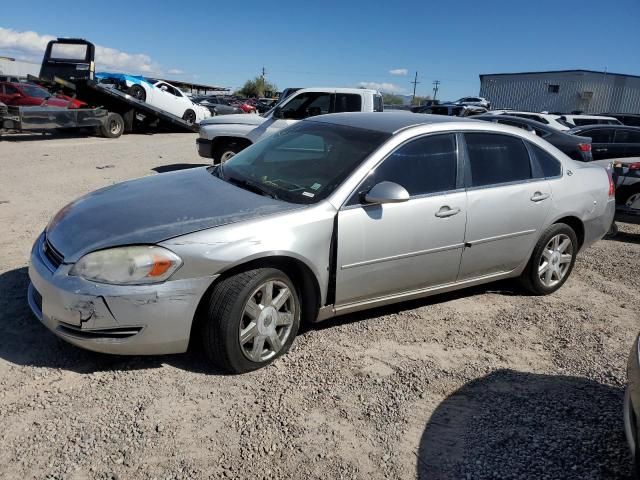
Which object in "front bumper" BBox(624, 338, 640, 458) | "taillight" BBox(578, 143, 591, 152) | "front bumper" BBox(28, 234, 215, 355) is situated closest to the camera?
"front bumper" BBox(624, 338, 640, 458)

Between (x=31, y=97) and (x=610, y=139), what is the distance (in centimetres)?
1556

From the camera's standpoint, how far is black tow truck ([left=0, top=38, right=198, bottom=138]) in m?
15.1

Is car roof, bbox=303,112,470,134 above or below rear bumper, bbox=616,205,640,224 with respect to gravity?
Answer: above

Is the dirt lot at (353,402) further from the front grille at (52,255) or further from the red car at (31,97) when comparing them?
the red car at (31,97)

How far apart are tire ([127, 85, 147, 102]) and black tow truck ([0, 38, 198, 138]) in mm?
917

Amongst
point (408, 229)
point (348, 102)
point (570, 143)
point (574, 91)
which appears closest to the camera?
point (408, 229)

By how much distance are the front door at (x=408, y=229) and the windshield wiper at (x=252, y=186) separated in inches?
21.2

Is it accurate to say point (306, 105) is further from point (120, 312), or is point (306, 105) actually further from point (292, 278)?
point (120, 312)

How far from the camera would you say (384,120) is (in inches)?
166

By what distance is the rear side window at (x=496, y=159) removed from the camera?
4141mm

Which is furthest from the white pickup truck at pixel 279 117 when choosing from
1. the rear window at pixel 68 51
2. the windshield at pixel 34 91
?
the rear window at pixel 68 51

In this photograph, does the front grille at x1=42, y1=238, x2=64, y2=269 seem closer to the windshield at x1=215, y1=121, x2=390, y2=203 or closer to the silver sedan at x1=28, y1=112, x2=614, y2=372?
the silver sedan at x1=28, y1=112, x2=614, y2=372

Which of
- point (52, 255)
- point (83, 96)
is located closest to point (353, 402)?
point (52, 255)

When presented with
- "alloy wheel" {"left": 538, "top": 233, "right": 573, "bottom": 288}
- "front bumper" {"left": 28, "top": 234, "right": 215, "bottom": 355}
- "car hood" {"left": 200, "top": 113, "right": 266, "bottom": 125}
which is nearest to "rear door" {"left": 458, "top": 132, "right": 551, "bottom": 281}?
"alloy wheel" {"left": 538, "top": 233, "right": 573, "bottom": 288}
